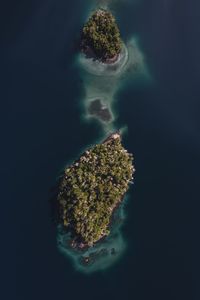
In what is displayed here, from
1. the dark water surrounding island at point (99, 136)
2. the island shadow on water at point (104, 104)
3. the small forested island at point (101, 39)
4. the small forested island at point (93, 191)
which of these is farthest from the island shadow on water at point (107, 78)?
the small forested island at point (93, 191)

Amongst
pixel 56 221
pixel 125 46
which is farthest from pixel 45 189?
pixel 125 46

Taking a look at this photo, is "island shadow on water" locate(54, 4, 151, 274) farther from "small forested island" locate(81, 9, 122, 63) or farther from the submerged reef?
"small forested island" locate(81, 9, 122, 63)

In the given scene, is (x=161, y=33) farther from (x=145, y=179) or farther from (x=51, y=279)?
(x=51, y=279)

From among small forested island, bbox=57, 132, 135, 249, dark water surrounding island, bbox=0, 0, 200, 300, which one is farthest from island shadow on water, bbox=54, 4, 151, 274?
dark water surrounding island, bbox=0, 0, 200, 300

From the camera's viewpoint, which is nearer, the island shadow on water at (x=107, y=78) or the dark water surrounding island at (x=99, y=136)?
the dark water surrounding island at (x=99, y=136)

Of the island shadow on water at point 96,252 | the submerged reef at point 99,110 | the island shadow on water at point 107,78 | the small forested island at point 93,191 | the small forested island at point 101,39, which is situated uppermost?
the small forested island at point 101,39

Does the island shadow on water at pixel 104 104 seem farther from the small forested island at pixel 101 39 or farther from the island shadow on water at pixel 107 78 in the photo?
the small forested island at pixel 101 39

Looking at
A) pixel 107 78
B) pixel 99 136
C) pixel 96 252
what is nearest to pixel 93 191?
pixel 96 252

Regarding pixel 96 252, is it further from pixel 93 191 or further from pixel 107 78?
pixel 107 78
